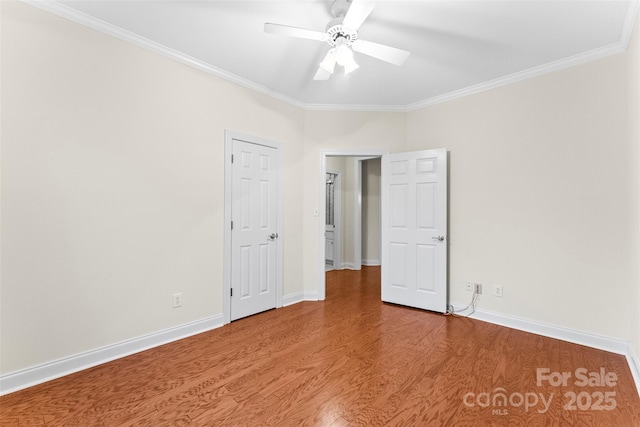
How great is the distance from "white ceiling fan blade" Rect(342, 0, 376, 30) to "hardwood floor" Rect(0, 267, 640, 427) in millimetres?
2425

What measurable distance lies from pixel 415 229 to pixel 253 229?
2.02 meters

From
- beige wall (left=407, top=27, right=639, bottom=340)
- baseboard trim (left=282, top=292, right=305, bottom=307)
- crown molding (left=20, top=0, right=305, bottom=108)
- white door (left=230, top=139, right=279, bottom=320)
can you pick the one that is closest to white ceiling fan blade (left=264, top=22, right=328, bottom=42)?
crown molding (left=20, top=0, right=305, bottom=108)

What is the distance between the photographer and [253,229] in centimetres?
361

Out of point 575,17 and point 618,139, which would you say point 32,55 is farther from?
point 618,139

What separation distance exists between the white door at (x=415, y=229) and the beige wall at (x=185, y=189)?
0.23 metres

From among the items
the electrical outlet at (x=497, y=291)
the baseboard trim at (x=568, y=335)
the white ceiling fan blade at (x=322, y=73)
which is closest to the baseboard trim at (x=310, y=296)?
the baseboard trim at (x=568, y=335)

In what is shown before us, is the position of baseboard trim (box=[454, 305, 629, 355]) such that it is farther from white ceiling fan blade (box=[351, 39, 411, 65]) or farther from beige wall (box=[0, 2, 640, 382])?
white ceiling fan blade (box=[351, 39, 411, 65])

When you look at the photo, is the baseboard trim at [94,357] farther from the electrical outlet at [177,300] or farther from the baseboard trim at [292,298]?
the baseboard trim at [292,298]

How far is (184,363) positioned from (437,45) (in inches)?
136

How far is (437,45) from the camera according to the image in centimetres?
268

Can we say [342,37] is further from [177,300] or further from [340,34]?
[177,300]

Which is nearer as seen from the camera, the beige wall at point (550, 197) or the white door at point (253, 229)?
the beige wall at point (550, 197)

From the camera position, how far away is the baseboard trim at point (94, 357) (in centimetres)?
206

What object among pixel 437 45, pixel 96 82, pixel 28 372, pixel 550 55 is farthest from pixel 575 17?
pixel 28 372
